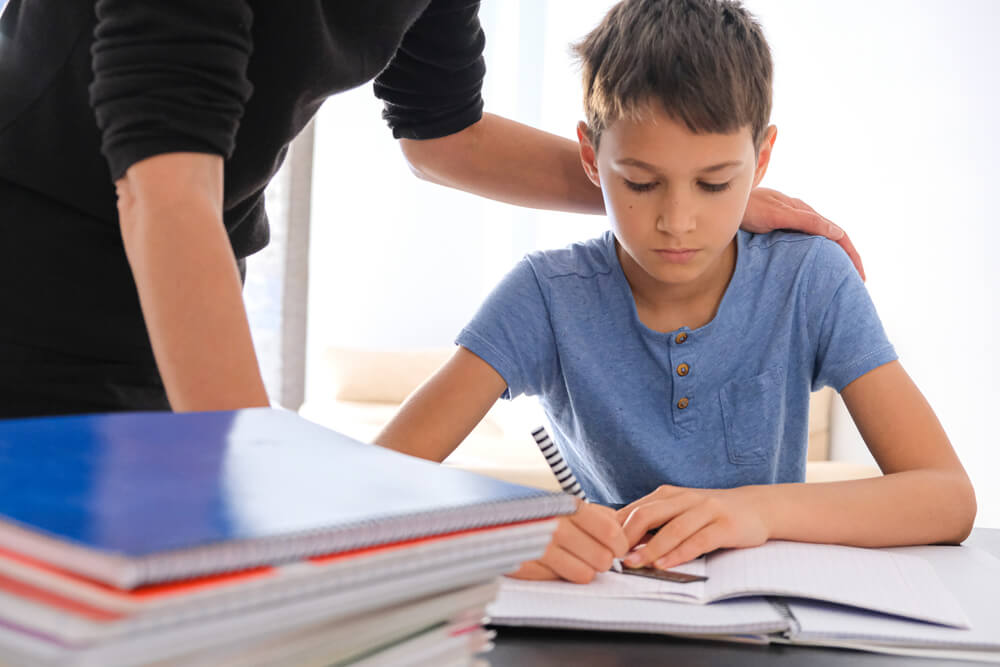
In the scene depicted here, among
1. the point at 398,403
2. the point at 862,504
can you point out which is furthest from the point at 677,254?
the point at 398,403

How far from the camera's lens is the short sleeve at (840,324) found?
1.05 m

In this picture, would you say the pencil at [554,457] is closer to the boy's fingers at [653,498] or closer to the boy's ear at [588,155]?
the boy's fingers at [653,498]

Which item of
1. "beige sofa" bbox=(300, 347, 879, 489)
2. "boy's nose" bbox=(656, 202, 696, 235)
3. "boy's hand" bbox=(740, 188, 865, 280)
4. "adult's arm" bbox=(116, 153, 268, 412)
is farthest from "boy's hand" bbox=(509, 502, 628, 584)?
"beige sofa" bbox=(300, 347, 879, 489)

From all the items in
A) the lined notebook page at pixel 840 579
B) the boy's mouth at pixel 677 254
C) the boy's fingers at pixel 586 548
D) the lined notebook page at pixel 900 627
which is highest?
the boy's mouth at pixel 677 254

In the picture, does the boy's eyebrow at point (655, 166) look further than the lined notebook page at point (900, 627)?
Yes

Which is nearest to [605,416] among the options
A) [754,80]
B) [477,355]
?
[477,355]

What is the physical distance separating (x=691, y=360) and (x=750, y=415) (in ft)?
0.32

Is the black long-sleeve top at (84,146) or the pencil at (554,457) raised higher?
the black long-sleeve top at (84,146)

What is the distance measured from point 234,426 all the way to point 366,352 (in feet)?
13.7

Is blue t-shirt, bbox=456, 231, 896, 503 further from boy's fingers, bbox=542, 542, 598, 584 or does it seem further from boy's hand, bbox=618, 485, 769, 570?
boy's fingers, bbox=542, 542, 598, 584

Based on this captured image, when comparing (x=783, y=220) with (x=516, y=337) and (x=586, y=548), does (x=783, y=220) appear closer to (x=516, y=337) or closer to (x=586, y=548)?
(x=516, y=337)

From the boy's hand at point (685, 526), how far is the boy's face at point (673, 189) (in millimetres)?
336

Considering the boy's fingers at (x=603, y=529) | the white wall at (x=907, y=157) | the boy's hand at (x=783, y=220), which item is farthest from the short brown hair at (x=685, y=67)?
the white wall at (x=907, y=157)

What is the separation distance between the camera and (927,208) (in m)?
2.39
